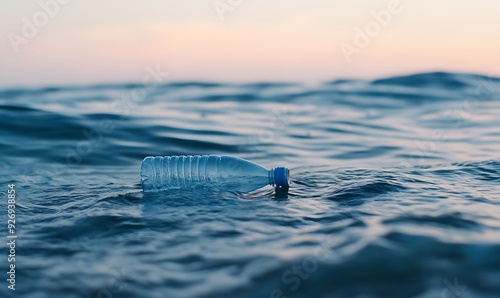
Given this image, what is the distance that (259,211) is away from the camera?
12.2ft

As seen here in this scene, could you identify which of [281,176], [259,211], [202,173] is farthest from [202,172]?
[259,211]

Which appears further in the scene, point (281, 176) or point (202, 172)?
point (202, 172)

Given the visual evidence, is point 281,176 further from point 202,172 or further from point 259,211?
point 202,172

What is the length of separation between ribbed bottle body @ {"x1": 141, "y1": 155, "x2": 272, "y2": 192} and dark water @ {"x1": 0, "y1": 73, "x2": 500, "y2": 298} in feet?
0.55

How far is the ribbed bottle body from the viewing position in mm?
4531

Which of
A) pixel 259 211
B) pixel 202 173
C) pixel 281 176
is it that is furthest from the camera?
pixel 202 173

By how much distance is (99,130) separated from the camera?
6.97m

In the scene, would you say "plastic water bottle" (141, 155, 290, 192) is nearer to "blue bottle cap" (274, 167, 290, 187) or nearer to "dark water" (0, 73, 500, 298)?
"dark water" (0, 73, 500, 298)

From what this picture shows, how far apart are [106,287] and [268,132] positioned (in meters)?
4.88

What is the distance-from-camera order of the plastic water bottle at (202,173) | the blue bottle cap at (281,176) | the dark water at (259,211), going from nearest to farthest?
1. the dark water at (259,211)
2. the blue bottle cap at (281,176)
3. the plastic water bottle at (202,173)

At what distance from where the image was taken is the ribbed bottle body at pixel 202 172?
453 centimetres

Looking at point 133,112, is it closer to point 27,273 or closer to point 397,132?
point 397,132

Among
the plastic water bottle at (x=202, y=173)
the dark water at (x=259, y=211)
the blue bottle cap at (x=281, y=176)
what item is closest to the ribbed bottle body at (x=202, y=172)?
the plastic water bottle at (x=202, y=173)

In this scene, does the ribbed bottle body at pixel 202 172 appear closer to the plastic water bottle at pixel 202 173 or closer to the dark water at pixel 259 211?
the plastic water bottle at pixel 202 173
